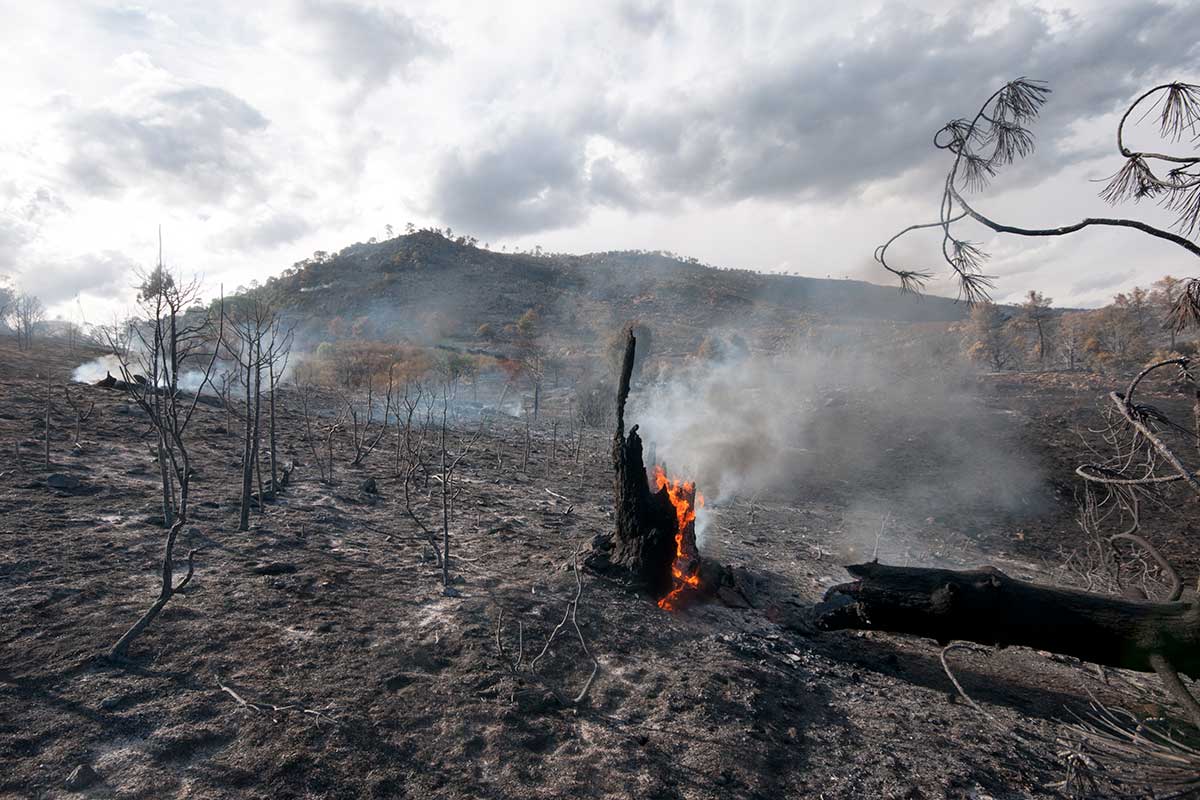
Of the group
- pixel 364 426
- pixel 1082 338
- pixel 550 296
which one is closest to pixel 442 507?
pixel 364 426

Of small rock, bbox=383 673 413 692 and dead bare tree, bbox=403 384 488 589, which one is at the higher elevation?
dead bare tree, bbox=403 384 488 589

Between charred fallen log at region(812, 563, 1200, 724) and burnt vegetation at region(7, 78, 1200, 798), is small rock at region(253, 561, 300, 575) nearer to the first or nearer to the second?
burnt vegetation at region(7, 78, 1200, 798)

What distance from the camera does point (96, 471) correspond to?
8.73 metres

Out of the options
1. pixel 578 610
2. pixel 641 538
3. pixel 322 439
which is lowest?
pixel 578 610

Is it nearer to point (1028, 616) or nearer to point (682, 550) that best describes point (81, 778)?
point (1028, 616)

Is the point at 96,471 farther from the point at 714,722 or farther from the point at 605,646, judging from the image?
the point at 714,722

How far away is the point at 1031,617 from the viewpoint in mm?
3688

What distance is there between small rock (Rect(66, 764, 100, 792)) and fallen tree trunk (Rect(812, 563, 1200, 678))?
5216 millimetres

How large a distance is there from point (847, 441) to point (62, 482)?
62.9ft

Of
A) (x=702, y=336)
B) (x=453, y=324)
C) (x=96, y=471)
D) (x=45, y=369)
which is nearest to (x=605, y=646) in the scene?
(x=96, y=471)

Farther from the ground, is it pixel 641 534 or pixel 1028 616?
pixel 1028 616

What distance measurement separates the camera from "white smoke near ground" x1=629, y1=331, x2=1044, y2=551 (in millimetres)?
14773

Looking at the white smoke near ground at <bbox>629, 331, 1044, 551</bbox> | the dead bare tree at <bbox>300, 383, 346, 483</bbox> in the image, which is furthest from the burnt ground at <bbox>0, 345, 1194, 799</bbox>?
the white smoke near ground at <bbox>629, 331, 1044, 551</bbox>

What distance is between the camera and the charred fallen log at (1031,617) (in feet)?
10.2
